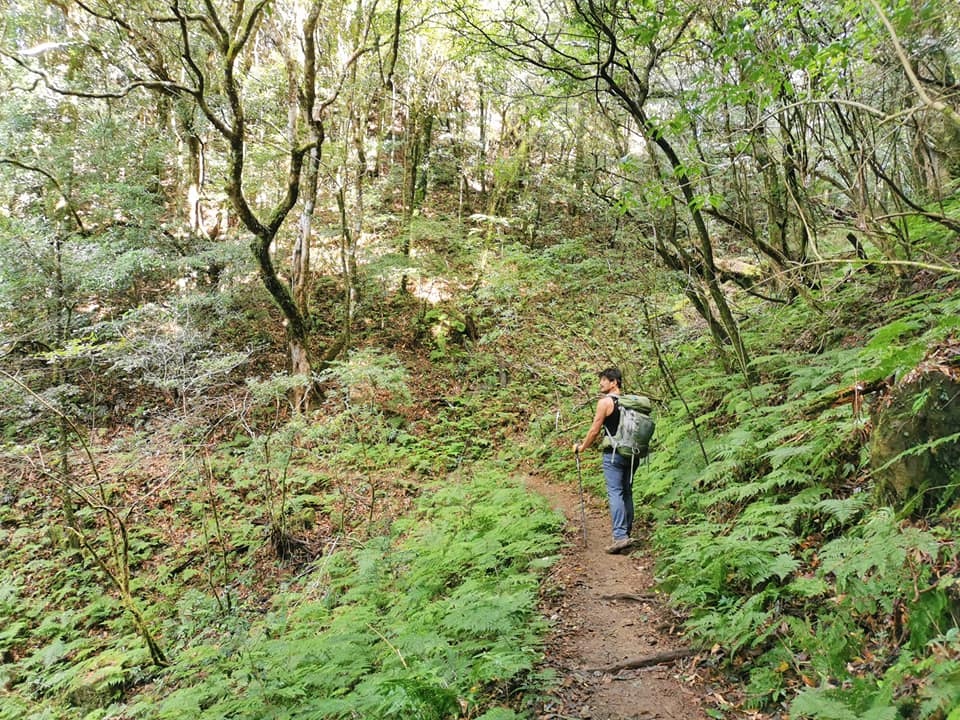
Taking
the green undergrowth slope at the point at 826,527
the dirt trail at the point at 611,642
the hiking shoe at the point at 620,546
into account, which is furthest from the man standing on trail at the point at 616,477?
the green undergrowth slope at the point at 826,527

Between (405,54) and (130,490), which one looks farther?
(405,54)

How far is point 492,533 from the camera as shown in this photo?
582 centimetres

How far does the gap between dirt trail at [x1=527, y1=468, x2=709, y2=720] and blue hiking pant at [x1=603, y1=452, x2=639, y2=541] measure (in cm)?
25

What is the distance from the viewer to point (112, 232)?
1246 centimetres

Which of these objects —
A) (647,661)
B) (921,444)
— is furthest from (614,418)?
(921,444)

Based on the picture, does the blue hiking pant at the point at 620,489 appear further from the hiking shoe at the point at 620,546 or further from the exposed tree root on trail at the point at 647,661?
the exposed tree root on trail at the point at 647,661

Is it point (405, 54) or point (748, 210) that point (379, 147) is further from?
point (748, 210)

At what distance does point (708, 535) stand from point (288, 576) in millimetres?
5807

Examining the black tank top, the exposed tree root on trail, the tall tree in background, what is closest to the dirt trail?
the exposed tree root on trail

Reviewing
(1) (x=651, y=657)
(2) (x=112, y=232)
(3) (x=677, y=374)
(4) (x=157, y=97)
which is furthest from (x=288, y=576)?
(4) (x=157, y=97)

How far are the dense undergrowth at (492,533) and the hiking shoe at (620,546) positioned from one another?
0.34 meters

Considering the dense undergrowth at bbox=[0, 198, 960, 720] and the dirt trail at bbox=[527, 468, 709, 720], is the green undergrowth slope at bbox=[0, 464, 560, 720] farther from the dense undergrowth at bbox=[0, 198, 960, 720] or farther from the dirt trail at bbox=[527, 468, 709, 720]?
the dirt trail at bbox=[527, 468, 709, 720]

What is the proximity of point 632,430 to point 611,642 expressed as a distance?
2.09 metres

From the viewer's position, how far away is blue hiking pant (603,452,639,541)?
17.9ft
